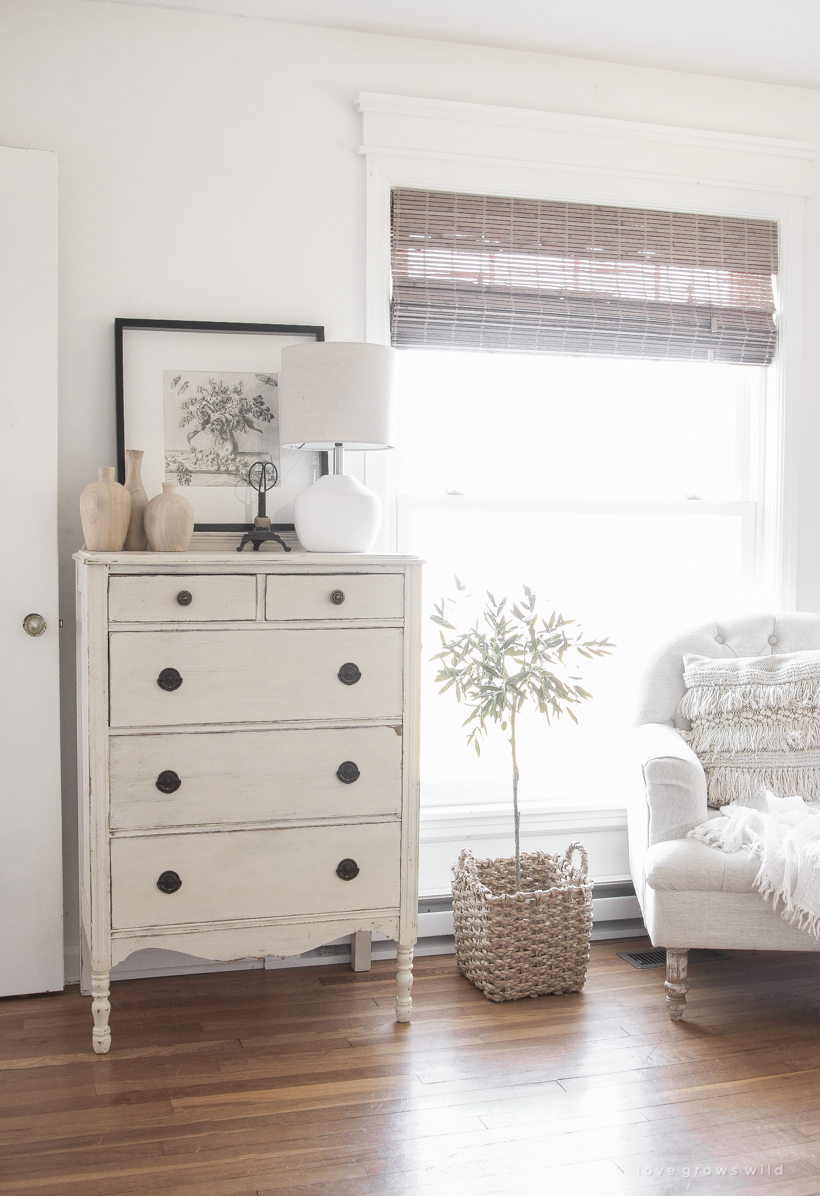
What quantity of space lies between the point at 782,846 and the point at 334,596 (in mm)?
1221

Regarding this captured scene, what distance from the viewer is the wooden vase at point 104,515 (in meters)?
2.29

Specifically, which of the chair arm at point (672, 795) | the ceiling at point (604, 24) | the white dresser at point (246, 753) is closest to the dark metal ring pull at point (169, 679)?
the white dresser at point (246, 753)

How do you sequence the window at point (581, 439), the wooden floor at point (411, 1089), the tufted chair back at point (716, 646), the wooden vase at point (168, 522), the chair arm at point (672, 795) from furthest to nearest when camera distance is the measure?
the window at point (581, 439) < the tufted chair back at point (716, 646) < the chair arm at point (672, 795) < the wooden vase at point (168, 522) < the wooden floor at point (411, 1089)

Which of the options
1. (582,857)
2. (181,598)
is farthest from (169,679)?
(582,857)

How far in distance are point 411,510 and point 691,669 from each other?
37.4 inches

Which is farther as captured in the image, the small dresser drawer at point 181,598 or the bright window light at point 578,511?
the bright window light at point 578,511

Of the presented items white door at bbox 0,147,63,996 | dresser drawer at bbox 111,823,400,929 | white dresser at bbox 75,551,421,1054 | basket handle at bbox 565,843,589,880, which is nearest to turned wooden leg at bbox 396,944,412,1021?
white dresser at bbox 75,551,421,1054

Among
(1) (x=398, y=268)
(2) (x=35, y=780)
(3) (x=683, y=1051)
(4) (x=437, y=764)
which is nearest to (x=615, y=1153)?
(3) (x=683, y=1051)

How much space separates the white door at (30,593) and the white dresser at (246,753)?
0.25 metres

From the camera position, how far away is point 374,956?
9.11 feet

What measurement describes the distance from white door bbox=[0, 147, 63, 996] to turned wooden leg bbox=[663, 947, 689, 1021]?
5.19ft

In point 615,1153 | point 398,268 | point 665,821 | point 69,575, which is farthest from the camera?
point 398,268

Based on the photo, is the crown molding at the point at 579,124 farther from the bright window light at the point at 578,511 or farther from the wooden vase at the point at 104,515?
the wooden vase at the point at 104,515

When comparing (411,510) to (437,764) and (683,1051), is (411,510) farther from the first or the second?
(683,1051)
